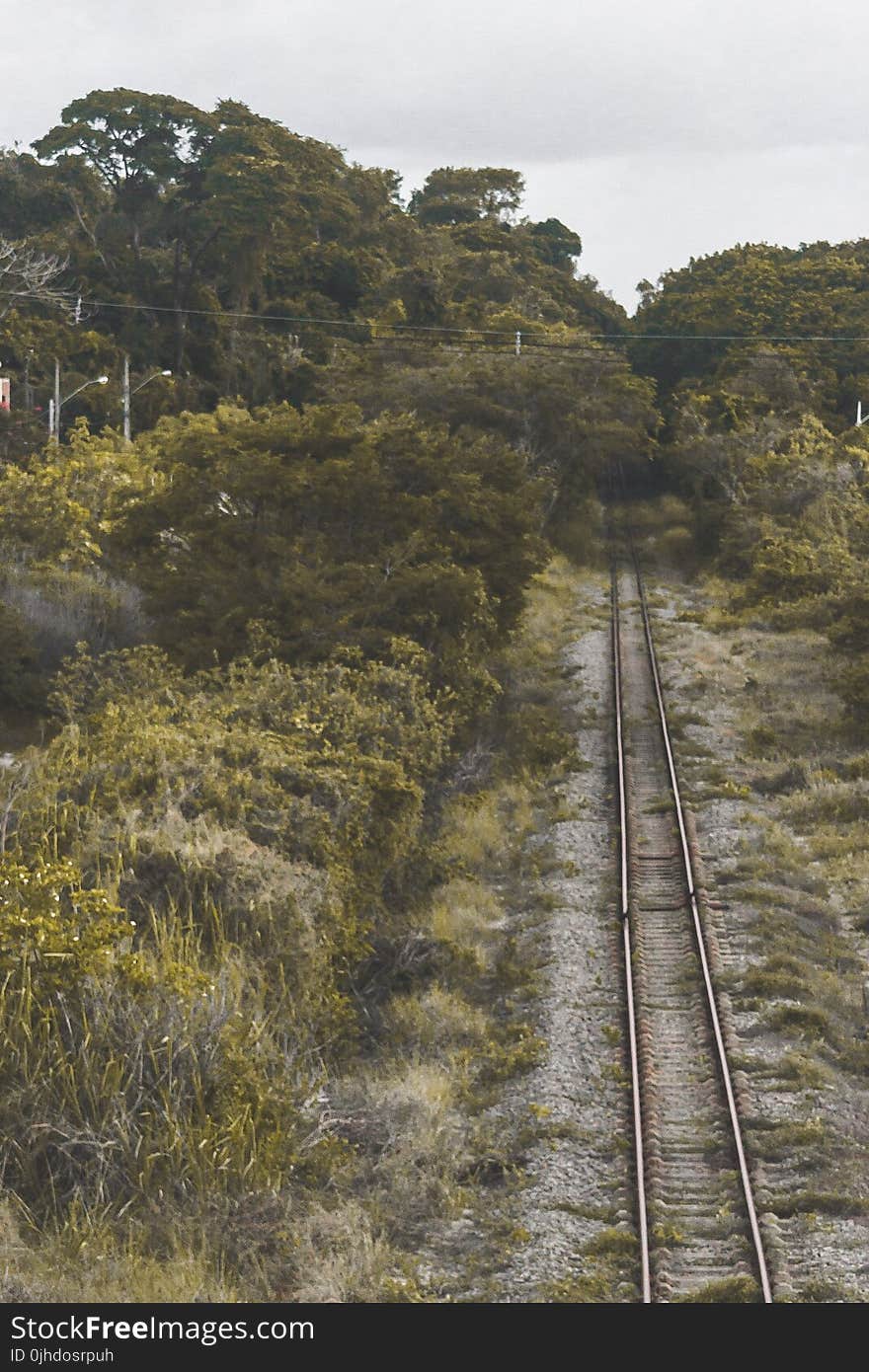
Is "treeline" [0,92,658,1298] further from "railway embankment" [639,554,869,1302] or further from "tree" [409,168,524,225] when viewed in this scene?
"tree" [409,168,524,225]

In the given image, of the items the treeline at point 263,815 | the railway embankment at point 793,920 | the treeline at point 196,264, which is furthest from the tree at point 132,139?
the railway embankment at point 793,920

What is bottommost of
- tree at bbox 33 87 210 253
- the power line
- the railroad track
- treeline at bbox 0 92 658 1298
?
the railroad track

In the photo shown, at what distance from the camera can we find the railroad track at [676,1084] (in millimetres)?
10758

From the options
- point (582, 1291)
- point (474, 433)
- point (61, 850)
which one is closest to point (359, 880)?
point (61, 850)

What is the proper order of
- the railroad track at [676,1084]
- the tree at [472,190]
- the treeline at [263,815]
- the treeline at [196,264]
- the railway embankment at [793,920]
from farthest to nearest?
the tree at [472,190] → the treeline at [196,264] → the railway embankment at [793,920] → the railroad track at [676,1084] → the treeline at [263,815]

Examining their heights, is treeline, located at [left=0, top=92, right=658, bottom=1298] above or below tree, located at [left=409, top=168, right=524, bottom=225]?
below

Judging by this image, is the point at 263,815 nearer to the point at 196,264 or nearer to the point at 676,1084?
the point at 676,1084

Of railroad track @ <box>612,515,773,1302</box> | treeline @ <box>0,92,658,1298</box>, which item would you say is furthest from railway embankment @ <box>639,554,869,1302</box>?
treeline @ <box>0,92,658,1298</box>

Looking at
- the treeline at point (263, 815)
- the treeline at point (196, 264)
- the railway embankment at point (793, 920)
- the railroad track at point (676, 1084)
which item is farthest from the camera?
the treeline at point (196, 264)

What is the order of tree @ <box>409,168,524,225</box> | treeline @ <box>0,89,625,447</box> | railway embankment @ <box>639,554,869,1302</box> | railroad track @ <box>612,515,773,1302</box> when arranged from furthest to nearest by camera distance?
tree @ <box>409,168,524,225</box>, treeline @ <box>0,89,625,447</box>, railway embankment @ <box>639,554,869,1302</box>, railroad track @ <box>612,515,773,1302</box>

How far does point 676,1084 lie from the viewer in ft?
44.9

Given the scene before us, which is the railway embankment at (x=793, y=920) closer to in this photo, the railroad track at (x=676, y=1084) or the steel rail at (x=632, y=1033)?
the railroad track at (x=676, y=1084)

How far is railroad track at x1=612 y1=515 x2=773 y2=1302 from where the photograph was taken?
1076 centimetres
